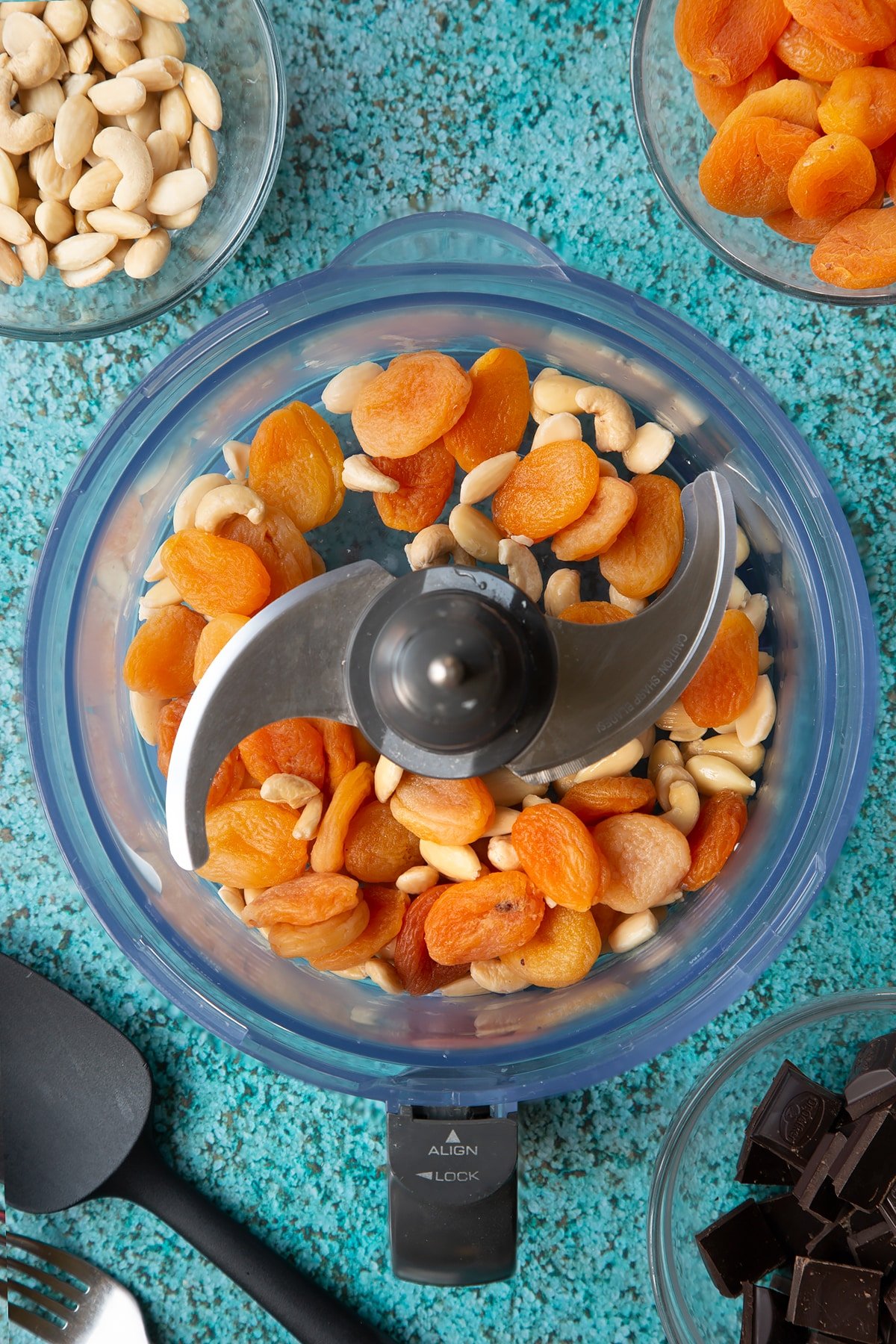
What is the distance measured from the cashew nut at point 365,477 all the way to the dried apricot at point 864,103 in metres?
0.35

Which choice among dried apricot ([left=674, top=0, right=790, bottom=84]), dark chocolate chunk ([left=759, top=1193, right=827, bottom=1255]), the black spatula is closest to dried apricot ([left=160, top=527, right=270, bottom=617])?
the black spatula

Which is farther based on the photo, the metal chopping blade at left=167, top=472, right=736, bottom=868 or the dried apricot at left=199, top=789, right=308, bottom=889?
the dried apricot at left=199, top=789, right=308, bottom=889

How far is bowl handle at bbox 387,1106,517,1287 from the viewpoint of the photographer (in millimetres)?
659

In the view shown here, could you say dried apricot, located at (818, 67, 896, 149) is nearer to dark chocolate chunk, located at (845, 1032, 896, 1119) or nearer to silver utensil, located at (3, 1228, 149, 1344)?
dark chocolate chunk, located at (845, 1032, 896, 1119)

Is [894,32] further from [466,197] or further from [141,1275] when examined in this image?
[141,1275]

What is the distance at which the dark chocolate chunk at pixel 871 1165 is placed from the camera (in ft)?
2.16

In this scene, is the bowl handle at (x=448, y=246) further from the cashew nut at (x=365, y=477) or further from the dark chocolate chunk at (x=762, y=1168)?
the dark chocolate chunk at (x=762, y=1168)

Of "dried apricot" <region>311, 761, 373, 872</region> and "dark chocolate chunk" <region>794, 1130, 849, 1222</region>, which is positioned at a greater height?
"dried apricot" <region>311, 761, 373, 872</region>

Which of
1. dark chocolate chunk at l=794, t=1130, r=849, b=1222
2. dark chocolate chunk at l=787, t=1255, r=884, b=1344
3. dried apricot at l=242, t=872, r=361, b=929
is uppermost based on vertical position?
dried apricot at l=242, t=872, r=361, b=929

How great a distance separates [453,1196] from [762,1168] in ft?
0.71

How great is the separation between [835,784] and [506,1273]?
0.39 meters

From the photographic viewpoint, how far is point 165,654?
67cm

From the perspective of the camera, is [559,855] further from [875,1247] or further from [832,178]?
[832,178]

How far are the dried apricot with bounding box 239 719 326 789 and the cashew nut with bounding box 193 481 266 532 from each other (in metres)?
0.13
